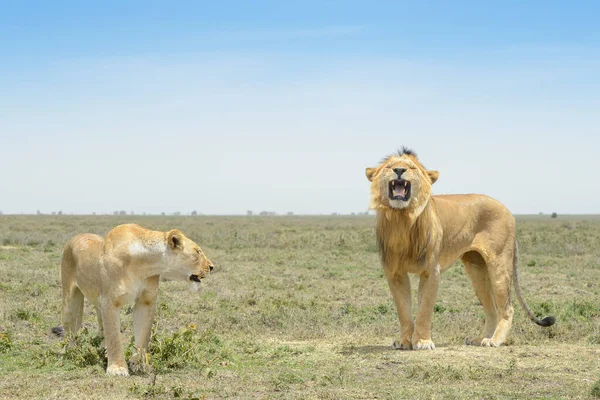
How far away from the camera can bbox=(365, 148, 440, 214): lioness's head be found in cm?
906

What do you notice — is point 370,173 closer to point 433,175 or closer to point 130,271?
point 433,175

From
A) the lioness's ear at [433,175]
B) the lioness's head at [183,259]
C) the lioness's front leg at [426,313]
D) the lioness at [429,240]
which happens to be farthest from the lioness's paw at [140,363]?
the lioness's ear at [433,175]

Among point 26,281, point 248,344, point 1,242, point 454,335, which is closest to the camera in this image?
point 248,344

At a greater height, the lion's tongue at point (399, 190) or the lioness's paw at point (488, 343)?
the lion's tongue at point (399, 190)

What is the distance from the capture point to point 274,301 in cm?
1492

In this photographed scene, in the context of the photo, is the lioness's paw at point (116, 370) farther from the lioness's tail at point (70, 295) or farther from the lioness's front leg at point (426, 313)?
the lioness's front leg at point (426, 313)

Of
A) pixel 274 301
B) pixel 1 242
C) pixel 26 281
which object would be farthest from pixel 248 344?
pixel 1 242

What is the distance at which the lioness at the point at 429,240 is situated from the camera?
918 cm

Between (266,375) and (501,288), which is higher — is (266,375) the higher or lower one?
the lower one

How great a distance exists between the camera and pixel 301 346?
9.98 m

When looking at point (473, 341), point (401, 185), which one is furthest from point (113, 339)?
point (473, 341)

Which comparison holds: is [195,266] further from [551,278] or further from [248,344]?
[551,278]

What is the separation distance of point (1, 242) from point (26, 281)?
15.1 m

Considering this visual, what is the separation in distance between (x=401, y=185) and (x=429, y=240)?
31.5 inches
